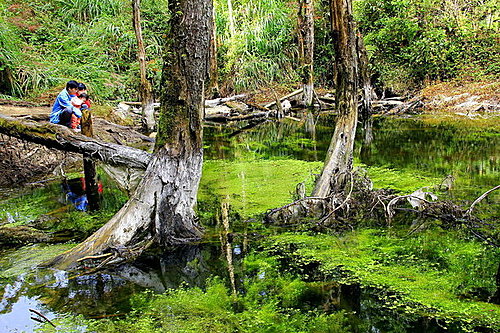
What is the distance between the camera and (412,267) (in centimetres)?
300

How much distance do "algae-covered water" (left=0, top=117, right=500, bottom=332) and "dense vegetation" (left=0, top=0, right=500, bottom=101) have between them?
23.9 feet

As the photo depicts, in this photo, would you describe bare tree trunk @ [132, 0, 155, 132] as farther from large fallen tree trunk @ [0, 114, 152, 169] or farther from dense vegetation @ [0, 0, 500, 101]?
large fallen tree trunk @ [0, 114, 152, 169]

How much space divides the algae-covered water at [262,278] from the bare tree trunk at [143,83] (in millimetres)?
4683

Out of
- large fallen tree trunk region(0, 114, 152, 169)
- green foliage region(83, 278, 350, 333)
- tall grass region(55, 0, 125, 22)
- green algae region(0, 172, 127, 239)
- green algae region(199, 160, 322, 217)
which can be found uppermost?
tall grass region(55, 0, 125, 22)

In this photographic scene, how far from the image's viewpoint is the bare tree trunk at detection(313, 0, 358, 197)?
13.2 feet

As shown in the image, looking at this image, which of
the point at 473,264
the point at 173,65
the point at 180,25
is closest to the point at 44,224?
the point at 173,65

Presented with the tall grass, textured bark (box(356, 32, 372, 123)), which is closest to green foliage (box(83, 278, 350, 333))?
textured bark (box(356, 32, 372, 123))

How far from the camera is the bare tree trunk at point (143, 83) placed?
9.28m

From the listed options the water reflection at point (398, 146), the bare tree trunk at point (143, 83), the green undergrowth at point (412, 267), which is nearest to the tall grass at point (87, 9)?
the bare tree trunk at point (143, 83)

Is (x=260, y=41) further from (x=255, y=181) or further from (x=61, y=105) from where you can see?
(x=255, y=181)

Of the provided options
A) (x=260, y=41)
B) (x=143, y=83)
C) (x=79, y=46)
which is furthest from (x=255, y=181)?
(x=260, y=41)

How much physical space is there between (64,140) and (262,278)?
2458mm

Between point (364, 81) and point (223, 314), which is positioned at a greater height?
point (364, 81)

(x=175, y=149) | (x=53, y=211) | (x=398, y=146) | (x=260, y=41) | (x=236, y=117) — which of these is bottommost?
(x=53, y=211)
